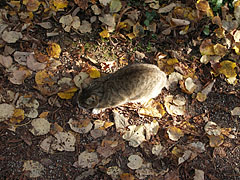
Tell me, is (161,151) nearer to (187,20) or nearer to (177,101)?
(177,101)

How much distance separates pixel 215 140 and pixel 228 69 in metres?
1.06

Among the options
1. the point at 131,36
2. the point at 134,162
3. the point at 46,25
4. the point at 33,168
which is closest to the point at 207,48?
the point at 131,36

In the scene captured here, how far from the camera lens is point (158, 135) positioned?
11.7 feet

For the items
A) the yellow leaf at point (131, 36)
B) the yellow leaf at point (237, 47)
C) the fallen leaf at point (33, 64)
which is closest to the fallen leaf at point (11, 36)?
the fallen leaf at point (33, 64)

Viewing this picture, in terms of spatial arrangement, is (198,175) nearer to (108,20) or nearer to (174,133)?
(174,133)

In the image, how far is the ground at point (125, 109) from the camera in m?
3.28

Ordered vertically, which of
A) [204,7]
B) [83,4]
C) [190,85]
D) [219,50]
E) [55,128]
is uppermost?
[204,7]

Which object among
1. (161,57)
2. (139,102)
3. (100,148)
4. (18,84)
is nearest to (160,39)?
(161,57)

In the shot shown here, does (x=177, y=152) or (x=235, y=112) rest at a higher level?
(x=235, y=112)

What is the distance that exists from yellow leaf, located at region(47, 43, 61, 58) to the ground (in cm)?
3

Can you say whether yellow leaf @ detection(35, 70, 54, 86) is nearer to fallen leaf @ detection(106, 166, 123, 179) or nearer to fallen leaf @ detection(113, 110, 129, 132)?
fallen leaf @ detection(113, 110, 129, 132)

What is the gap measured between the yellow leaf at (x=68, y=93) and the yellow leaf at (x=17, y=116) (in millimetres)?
505

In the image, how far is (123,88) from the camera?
333cm

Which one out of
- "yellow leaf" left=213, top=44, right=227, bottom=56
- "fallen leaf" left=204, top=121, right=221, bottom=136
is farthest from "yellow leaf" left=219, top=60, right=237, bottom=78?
"fallen leaf" left=204, top=121, right=221, bottom=136
